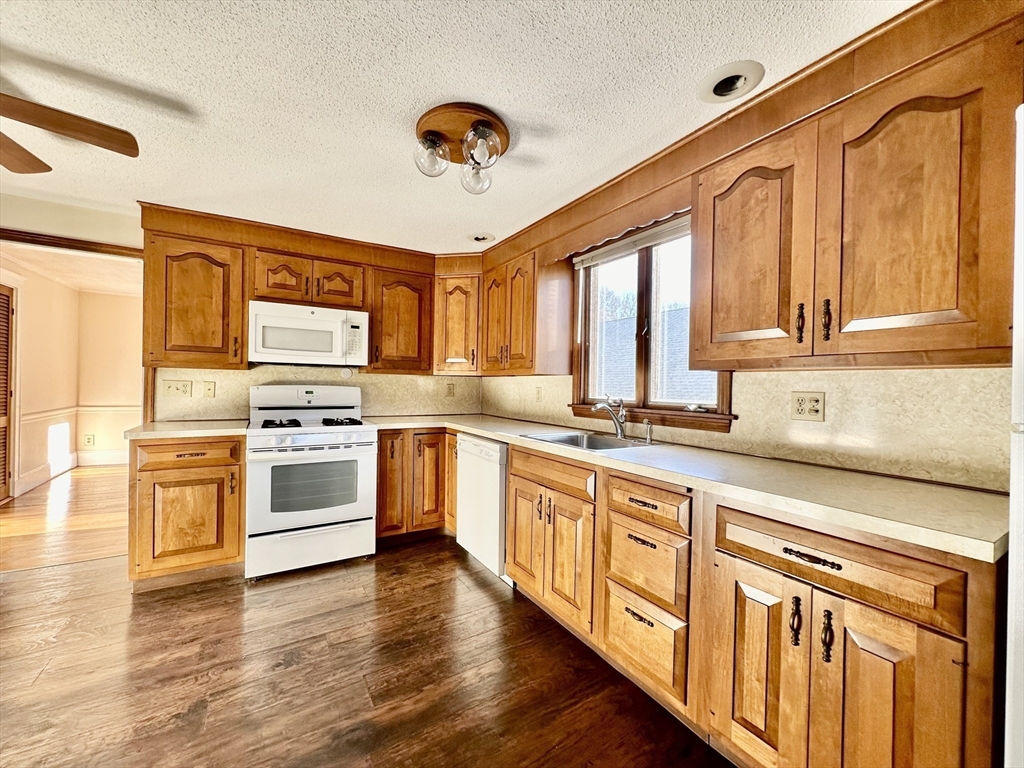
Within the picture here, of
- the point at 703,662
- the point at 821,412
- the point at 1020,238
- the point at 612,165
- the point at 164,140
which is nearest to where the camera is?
the point at 1020,238

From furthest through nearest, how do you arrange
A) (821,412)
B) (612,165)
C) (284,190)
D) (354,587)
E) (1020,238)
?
(354,587) → (284,190) → (612,165) → (821,412) → (1020,238)

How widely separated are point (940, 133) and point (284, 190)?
2.78 metres

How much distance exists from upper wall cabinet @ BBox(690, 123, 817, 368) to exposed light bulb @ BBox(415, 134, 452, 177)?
1.07 meters

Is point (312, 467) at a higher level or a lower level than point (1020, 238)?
lower

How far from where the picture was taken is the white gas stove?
105 inches

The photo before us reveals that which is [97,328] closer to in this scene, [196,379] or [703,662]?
[196,379]

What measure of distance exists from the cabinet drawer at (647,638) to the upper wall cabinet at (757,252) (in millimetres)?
1002

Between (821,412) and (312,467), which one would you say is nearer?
(821,412)

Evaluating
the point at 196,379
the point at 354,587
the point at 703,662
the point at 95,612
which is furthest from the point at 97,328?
the point at 703,662

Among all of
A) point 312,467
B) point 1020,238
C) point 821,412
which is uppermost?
point 1020,238

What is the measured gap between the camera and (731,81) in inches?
58.0

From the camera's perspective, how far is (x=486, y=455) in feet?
8.89

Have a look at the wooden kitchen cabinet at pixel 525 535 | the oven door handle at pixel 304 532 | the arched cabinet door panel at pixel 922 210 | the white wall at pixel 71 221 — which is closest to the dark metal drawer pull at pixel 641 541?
the wooden kitchen cabinet at pixel 525 535

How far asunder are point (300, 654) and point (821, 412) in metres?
2.43
